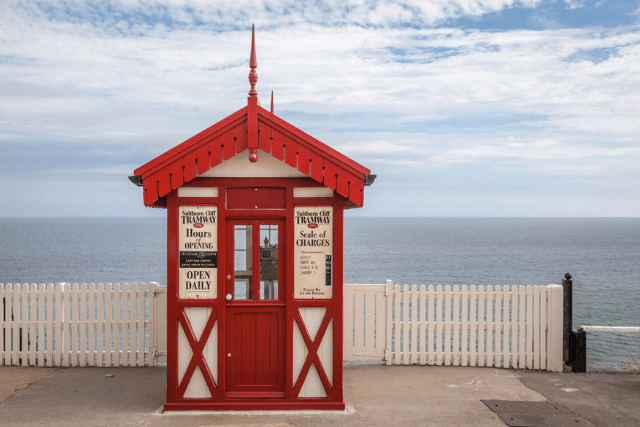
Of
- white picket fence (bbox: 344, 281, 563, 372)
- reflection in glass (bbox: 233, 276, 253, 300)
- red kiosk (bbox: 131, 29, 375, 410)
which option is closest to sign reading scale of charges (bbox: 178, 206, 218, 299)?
red kiosk (bbox: 131, 29, 375, 410)

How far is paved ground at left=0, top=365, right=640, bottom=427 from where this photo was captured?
22.0 ft

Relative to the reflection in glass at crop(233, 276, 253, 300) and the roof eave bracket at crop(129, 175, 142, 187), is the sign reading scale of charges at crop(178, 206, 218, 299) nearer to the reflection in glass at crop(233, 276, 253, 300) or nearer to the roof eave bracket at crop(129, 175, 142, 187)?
the reflection in glass at crop(233, 276, 253, 300)

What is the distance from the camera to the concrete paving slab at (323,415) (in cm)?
667

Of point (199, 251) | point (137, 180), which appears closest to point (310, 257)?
point (199, 251)

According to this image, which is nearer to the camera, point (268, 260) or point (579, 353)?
point (268, 260)

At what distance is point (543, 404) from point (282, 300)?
3855 mm

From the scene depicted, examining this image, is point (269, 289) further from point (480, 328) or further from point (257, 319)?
point (480, 328)

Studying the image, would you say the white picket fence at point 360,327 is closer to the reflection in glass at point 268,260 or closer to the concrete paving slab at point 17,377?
the concrete paving slab at point 17,377

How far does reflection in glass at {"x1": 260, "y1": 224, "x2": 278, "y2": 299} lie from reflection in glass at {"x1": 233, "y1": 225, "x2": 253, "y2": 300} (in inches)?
7.1

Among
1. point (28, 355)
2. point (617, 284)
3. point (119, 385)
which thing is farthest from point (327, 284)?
point (617, 284)

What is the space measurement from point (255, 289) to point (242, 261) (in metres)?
0.43

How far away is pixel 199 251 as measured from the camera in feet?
23.1

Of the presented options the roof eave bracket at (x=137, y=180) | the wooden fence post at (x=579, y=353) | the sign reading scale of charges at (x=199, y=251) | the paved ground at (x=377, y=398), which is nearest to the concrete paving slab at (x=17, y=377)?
the paved ground at (x=377, y=398)

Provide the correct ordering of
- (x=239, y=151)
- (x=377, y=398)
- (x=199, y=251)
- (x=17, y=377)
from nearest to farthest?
(x=239, y=151) → (x=199, y=251) → (x=377, y=398) → (x=17, y=377)
